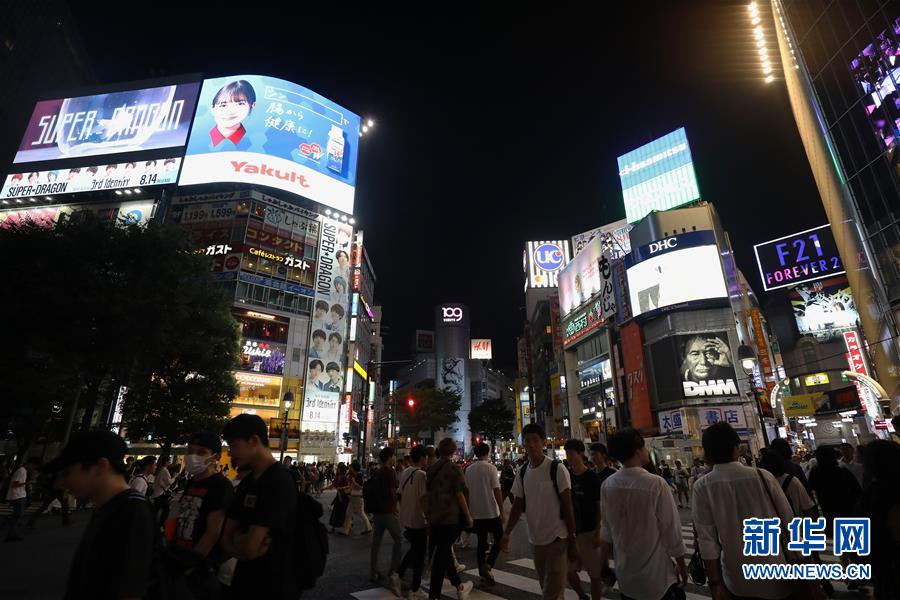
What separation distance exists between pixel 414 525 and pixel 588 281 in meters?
50.4

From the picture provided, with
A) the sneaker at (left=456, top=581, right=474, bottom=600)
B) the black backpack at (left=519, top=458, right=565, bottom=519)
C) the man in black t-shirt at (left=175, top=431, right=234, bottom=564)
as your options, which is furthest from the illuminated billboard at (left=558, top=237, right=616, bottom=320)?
the man in black t-shirt at (left=175, top=431, right=234, bottom=564)

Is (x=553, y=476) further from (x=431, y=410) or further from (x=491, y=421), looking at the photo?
(x=491, y=421)

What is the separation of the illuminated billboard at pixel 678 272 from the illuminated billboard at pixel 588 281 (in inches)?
197

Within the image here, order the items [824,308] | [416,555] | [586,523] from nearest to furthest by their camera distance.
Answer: [586,523]
[416,555]
[824,308]

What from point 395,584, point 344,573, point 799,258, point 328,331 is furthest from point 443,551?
point 799,258

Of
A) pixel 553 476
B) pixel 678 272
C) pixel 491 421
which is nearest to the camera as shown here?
pixel 553 476

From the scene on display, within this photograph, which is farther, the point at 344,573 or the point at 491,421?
the point at 491,421

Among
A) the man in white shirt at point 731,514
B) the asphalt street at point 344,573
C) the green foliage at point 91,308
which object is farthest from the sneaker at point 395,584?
the green foliage at point 91,308

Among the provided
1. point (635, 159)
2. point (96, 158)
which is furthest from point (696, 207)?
point (96, 158)

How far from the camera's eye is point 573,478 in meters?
5.72

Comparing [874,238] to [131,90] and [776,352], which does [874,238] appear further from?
[131,90]

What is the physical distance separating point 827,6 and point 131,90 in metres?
62.8

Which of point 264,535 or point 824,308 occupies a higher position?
point 824,308

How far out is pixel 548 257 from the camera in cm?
7806
